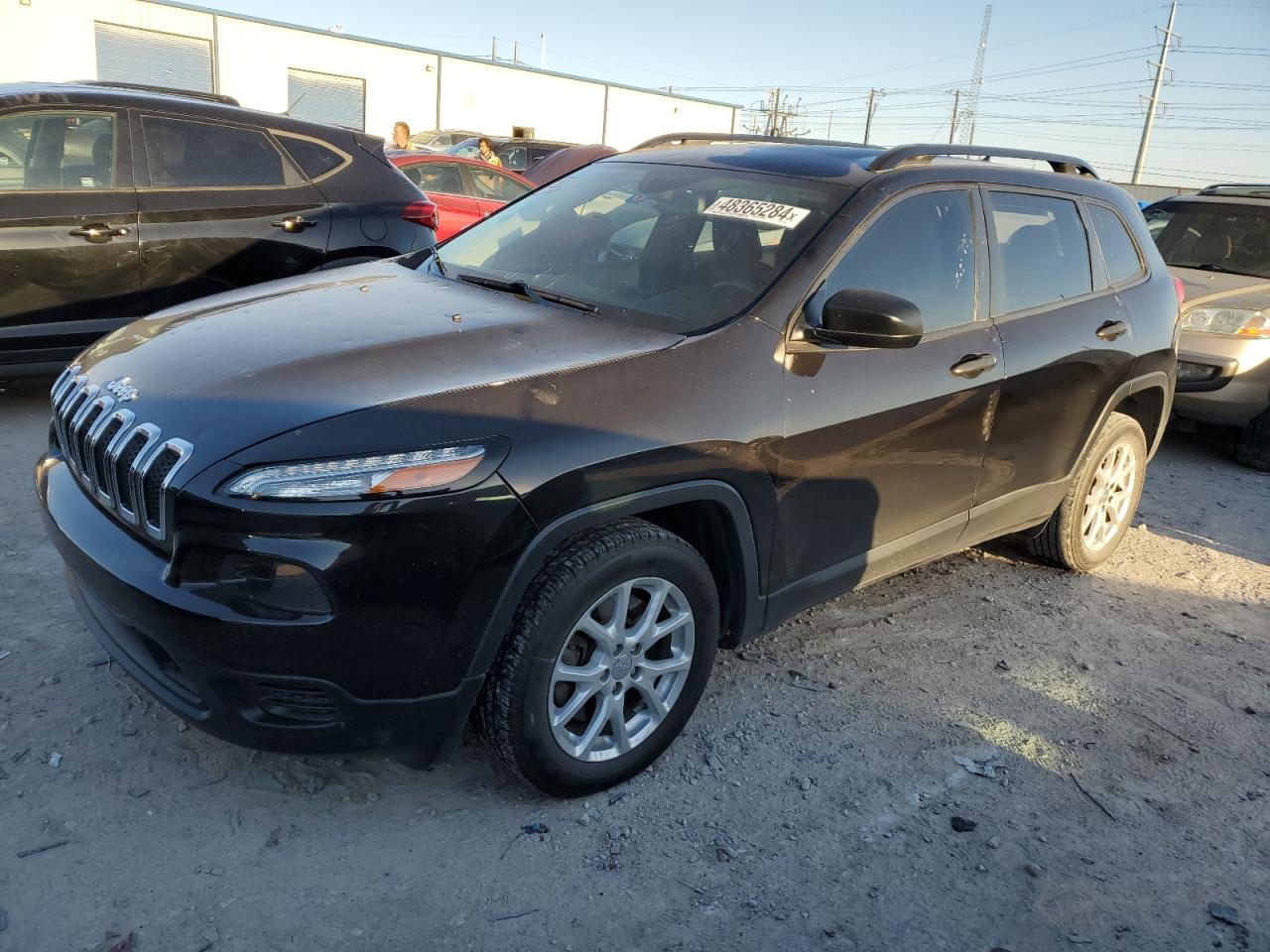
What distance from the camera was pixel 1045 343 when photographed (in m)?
3.81

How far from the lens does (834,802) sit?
286 cm

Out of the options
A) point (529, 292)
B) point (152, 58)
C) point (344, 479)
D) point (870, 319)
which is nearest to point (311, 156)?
point (529, 292)

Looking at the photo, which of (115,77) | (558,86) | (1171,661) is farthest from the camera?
(558,86)

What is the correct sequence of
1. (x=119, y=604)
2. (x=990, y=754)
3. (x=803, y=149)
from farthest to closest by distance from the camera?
(x=803, y=149) < (x=990, y=754) < (x=119, y=604)

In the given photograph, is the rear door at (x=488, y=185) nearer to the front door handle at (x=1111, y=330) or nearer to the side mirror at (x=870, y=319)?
the front door handle at (x=1111, y=330)

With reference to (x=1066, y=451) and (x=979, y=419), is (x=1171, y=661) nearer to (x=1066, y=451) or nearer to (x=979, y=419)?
(x=1066, y=451)

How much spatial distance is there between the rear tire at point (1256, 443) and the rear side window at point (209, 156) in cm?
655

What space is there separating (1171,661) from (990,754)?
128 centimetres

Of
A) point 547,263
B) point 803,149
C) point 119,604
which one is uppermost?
point 803,149

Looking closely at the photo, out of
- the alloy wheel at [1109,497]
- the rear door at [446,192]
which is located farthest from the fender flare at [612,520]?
the rear door at [446,192]

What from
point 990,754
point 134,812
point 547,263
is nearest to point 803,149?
point 547,263

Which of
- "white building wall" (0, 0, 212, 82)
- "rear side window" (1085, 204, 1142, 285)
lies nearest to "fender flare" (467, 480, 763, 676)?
"rear side window" (1085, 204, 1142, 285)

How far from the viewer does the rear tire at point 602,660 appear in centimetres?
245

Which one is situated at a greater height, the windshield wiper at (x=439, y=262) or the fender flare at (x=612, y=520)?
the windshield wiper at (x=439, y=262)
